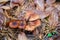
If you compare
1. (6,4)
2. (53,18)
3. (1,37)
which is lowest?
A: (1,37)

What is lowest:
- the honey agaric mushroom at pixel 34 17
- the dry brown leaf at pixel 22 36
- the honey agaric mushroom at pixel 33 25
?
the dry brown leaf at pixel 22 36

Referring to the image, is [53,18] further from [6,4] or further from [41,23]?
[6,4]

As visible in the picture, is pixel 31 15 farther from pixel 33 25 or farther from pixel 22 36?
pixel 22 36

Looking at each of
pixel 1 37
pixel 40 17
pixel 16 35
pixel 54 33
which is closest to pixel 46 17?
pixel 40 17

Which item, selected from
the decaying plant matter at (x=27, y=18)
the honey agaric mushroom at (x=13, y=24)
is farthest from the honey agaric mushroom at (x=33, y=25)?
the honey agaric mushroom at (x=13, y=24)

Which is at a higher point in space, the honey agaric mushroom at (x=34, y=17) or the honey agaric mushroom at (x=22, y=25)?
the honey agaric mushroom at (x=34, y=17)

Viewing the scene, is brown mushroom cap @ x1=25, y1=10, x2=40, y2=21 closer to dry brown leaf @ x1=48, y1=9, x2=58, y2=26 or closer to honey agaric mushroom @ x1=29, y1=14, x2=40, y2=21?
honey agaric mushroom @ x1=29, y1=14, x2=40, y2=21

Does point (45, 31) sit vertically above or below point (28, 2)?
below

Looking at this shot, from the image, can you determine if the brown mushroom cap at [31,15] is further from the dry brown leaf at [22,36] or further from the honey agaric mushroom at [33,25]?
the dry brown leaf at [22,36]
